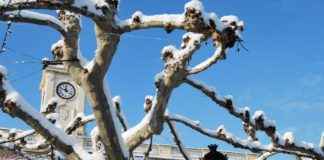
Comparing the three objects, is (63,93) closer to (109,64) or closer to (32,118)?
(32,118)

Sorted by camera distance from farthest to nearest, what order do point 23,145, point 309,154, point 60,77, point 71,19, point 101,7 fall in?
point 60,77 → point 23,145 → point 309,154 → point 71,19 → point 101,7

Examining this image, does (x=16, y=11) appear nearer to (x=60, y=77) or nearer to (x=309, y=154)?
(x=309, y=154)

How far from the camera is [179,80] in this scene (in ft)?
26.0

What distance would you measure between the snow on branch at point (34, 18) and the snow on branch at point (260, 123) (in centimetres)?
206

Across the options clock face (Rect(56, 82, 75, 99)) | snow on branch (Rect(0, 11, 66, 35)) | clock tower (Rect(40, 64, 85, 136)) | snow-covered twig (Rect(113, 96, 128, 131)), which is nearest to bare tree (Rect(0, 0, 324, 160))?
snow on branch (Rect(0, 11, 66, 35))

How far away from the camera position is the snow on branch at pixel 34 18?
264 inches

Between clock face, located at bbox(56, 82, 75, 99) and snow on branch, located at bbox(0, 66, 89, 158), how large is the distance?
4289 centimetres

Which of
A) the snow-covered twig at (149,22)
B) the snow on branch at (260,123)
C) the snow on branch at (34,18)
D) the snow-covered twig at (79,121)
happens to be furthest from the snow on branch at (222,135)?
the snow-covered twig at (149,22)

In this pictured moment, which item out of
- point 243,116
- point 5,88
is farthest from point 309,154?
point 5,88

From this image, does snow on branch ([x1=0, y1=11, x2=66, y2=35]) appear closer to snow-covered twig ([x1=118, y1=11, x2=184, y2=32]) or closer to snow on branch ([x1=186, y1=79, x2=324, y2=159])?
snow-covered twig ([x1=118, y1=11, x2=184, y2=32])

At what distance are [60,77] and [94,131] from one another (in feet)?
139

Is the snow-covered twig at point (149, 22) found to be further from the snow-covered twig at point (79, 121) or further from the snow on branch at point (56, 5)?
the snow-covered twig at point (79, 121)

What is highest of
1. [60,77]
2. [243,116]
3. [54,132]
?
[60,77]

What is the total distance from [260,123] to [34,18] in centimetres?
359
